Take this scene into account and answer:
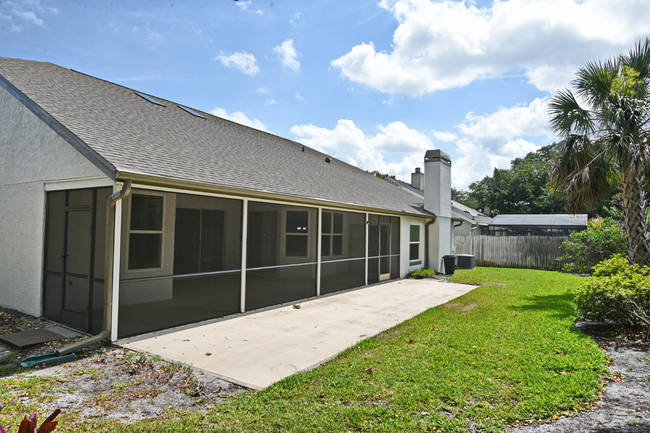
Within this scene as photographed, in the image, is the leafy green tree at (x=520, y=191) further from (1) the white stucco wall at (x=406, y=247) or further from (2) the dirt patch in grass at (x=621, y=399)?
(2) the dirt patch in grass at (x=621, y=399)

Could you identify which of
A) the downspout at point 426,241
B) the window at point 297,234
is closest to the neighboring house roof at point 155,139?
the window at point 297,234

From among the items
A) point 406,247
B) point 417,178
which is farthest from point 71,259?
point 417,178

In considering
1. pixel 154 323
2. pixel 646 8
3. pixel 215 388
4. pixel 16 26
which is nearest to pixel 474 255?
pixel 646 8

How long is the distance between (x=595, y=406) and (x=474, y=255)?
16.0m

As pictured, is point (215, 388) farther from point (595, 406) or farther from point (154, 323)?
point (595, 406)

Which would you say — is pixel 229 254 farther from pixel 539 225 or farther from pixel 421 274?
pixel 539 225

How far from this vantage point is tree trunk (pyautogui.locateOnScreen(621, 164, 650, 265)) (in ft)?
30.0

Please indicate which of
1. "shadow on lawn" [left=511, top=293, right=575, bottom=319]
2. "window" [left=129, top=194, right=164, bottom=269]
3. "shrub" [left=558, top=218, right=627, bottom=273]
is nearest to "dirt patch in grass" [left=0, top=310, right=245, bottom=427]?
"window" [left=129, top=194, right=164, bottom=269]

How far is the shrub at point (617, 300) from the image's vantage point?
639cm

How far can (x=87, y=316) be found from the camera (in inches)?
238

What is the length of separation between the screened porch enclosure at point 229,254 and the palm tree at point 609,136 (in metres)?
5.67

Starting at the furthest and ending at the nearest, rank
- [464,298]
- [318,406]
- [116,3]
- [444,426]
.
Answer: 1. [464,298]
2. [116,3]
3. [318,406]
4. [444,426]

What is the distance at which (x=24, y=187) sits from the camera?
7.51m

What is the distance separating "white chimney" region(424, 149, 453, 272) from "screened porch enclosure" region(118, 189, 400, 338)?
2.53 m
